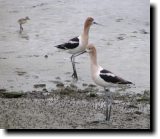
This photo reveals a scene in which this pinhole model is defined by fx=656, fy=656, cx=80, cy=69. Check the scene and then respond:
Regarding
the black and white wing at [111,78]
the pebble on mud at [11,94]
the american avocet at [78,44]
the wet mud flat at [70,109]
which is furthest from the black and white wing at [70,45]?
the black and white wing at [111,78]

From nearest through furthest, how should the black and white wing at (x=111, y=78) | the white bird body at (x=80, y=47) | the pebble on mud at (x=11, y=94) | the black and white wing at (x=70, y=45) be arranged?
the black and white wing at (x=111, y=78)
the pebble on mud at (x=11, y=94)
the white bird body at (x=80, y=47)
the black and white wing at (x=70, y=45)

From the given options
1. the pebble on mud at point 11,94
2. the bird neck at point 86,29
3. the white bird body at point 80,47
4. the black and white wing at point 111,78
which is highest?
the bird neck at point 86,29

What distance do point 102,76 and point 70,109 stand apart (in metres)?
0.32

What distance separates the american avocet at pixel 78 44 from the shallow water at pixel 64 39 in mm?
37

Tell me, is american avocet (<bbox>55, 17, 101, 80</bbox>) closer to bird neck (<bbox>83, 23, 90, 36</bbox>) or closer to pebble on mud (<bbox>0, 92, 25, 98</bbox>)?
bird neck (<bbox>83, 23, 90, 36</bbox>)

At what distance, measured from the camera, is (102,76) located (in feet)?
13.1

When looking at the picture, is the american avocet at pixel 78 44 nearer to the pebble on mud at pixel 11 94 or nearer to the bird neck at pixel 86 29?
the bird neck at pixel 86 29

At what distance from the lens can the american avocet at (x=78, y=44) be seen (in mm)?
4457

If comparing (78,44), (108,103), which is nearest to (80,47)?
(78,44)

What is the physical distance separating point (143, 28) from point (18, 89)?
3.06ft

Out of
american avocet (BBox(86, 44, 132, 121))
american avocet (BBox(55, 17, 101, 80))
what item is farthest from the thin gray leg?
american avocet (BBox(55, 17, 101, 80))

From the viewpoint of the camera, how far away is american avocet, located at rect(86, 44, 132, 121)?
13.1 feet

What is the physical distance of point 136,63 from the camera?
439 cm

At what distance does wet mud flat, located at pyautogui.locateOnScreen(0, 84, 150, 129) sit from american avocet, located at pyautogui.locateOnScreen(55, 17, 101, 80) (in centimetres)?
→ 25
